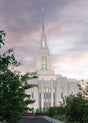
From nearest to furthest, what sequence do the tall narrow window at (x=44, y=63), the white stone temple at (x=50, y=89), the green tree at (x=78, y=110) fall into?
the green tree at (x=78, y=110)
the white stone temple at (x=50, y=89)
the tall narrow window at (x=44, y=63)

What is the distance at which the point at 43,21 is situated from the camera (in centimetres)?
15800

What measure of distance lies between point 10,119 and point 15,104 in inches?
58.1

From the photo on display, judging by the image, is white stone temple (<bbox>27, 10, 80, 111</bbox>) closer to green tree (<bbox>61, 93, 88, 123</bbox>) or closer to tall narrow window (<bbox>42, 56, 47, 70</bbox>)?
tall narrow window (<bbox>42, 56, 47, 70</bbox>)

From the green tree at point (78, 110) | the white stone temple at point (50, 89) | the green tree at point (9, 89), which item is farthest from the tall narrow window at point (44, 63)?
the green tree at point (9, 89)

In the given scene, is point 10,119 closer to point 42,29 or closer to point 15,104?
point 15,104

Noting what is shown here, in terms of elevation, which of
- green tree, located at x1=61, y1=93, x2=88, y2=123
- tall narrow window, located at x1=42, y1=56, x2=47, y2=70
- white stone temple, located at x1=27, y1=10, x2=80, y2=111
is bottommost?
green tree, located at x1=61, y1=93, x2=88, y2=123

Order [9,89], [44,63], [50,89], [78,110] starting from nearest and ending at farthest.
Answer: [9,89]
[78,110]
[50,89]
[44,63]

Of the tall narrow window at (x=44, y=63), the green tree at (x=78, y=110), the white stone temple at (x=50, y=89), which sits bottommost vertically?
the green tree at (x=78, y=110)

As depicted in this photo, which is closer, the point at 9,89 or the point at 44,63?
the point at 9,89

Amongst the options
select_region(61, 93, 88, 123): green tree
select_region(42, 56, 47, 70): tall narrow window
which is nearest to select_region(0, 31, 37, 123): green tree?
select_region(61, 93, 88, 123): green tree

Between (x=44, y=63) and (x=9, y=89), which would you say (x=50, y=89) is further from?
(x=9, y=89)

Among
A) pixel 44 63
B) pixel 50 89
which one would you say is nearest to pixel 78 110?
pixel 50 89

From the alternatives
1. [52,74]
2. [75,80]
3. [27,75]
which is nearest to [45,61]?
[52,74]

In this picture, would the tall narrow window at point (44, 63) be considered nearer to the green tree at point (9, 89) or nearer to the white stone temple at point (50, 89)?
the white stone temple at point (50, 89)
